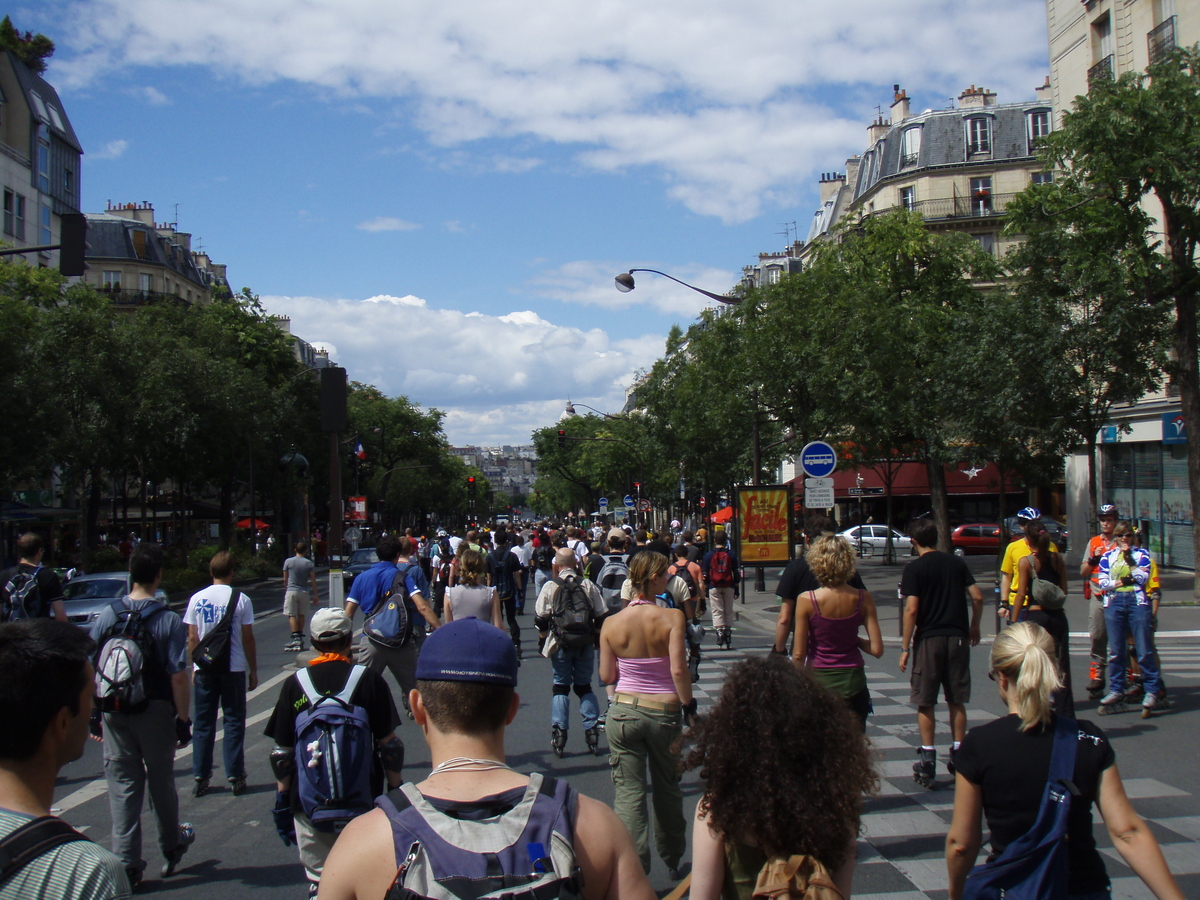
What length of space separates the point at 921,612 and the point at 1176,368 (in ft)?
55.1

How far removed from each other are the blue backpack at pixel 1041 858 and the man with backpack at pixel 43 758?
2.38 metres

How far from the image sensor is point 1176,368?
20812 millimetres

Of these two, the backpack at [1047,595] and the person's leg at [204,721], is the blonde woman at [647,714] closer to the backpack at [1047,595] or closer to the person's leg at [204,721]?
the person's leg at [204,721]

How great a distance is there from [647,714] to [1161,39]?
85.1 ft

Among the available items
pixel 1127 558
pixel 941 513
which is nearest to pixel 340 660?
pixel 1127 558

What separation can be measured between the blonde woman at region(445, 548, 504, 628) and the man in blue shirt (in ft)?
0.80

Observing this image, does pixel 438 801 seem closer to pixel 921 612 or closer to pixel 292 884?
pixel 292 884

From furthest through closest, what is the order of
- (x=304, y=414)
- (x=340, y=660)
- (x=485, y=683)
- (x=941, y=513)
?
(x=304, y=414), (x=941, y=513), (x=340, y=660), (x=485, y=683)

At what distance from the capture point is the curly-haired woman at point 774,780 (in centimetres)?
251

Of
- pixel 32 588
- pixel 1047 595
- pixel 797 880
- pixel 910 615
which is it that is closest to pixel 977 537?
pixel 1047 595

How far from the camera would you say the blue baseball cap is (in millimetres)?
2287

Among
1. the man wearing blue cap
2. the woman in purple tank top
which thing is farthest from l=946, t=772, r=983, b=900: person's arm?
the woman in purple tank top

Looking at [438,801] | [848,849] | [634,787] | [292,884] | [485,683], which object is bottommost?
[292,884]

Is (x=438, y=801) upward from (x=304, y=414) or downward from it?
downward
